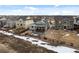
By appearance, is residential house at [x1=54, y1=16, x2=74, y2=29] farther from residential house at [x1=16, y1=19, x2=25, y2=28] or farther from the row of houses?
residential house at [x1=16, y1=19, x2=25, y2=28]

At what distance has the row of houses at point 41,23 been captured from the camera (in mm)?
1346

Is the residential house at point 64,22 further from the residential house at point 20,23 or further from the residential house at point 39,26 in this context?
the residential house at point 20,23

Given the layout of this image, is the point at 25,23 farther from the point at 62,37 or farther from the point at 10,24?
the point at 62,37

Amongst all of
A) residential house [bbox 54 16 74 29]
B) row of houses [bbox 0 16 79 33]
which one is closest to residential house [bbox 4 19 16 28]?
row of houses [bbox 0 16 79 33]

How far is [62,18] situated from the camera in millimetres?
1350

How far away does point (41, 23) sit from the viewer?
135 centimetres

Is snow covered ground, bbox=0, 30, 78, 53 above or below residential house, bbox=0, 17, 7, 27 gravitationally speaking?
below

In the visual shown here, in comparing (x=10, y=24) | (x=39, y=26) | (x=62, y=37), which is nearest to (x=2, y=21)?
(x=10, y=24)

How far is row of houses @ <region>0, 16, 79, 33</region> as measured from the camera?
1346 millimetres

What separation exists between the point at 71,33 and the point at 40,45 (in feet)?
0.81
